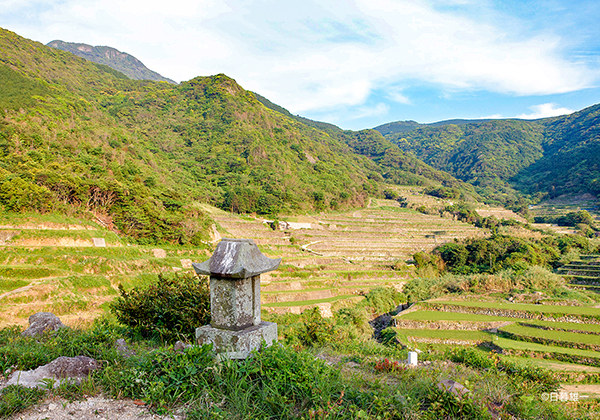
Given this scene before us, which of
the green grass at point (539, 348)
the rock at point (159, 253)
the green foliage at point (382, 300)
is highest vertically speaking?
the rock at point (159, 253)

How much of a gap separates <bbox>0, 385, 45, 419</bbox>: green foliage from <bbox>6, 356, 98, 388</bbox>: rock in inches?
3.4

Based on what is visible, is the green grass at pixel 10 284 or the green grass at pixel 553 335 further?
the green grass at pixel 553 335

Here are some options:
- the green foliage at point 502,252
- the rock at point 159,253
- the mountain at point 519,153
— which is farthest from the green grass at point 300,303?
the mountain at point 519,153

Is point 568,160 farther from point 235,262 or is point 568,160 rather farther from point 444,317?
point 235,262

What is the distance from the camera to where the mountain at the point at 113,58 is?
12356 cm

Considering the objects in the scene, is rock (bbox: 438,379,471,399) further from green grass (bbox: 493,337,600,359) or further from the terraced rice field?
green grass (bbox: 493,337,600,359)

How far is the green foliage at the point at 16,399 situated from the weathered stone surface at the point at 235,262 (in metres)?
1.72

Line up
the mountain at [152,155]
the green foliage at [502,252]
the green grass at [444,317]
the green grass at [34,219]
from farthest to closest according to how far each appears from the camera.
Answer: the green foliage at [502,252], the mountain at [152,155], the green grass at [444,317], the green grass at [34,219]

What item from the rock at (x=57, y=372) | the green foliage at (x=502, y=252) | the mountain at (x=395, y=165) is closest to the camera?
the rock at (x=57, y=372)

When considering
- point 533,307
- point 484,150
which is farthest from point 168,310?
point 484,150

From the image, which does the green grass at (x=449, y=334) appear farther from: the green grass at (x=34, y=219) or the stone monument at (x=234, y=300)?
the green grass at (x=34, y=219)

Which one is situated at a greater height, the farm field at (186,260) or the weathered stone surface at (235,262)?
the weathered stone surface at (235,262)

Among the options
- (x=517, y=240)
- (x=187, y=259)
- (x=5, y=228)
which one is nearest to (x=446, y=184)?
(x=517, y=240)

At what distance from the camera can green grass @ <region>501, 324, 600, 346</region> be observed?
11.9 meters
